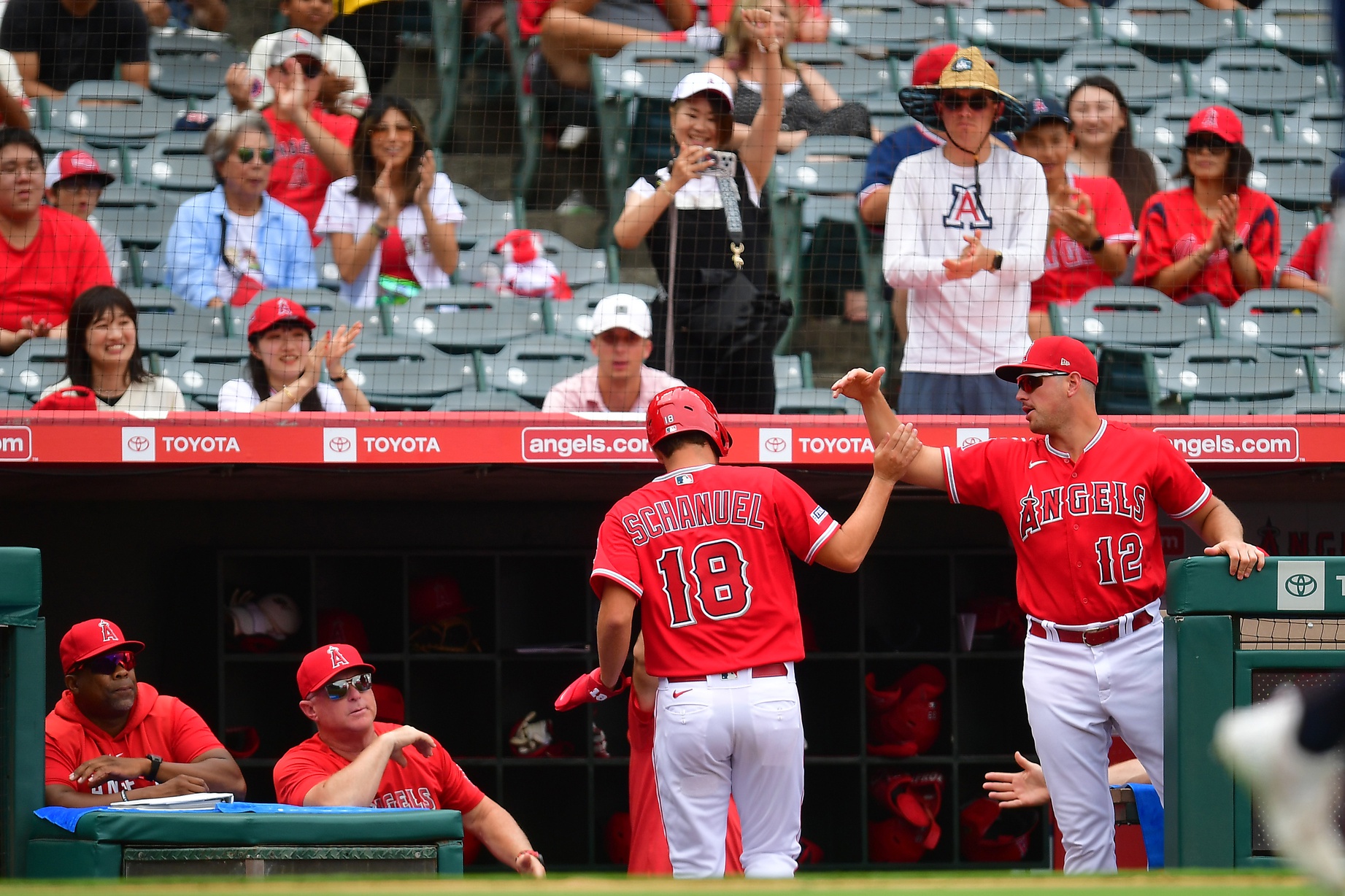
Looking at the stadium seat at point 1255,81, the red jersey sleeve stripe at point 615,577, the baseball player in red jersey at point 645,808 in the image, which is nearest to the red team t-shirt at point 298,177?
the baseball player in red jersey at point 645,808

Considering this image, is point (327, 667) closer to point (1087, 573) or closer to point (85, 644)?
point (85, 644)

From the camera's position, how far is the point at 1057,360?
4.05m

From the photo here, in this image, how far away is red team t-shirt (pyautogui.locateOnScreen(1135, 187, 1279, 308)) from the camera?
6.79m

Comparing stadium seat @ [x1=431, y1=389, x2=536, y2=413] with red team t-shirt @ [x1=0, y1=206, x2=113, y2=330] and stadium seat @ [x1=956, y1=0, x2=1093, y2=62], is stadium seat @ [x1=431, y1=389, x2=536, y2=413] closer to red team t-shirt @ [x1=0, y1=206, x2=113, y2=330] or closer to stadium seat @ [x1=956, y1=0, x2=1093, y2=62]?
red team t-shirt @ [x1=0, y1=206, x2=113, y2=330]

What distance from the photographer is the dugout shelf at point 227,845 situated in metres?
3.50

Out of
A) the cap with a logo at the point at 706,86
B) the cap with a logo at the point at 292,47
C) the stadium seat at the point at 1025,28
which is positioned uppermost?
the stadium seat at the point at 1025,28

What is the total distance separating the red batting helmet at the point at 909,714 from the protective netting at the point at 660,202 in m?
1.23

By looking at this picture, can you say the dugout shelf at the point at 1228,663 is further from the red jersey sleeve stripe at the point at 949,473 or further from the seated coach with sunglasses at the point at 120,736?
the seated coach with sunglasses at the point at 120,736

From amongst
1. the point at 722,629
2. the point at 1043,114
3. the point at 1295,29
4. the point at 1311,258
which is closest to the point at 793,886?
the point at 722,629

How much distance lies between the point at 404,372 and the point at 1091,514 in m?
3.35

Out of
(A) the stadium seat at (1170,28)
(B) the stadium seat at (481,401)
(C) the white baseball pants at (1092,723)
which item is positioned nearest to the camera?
(C) the white baseball pants at (1092,723)

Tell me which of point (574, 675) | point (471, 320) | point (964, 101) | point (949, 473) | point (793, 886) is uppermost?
point (964, 101)

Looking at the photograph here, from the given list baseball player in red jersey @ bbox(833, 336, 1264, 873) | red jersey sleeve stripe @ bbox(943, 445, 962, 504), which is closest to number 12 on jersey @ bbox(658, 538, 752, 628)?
baseball player in red jersey @ bbox(833, 336, 1264, 873)

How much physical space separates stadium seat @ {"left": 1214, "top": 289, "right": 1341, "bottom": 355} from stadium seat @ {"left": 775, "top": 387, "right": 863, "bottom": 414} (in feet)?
5.92
